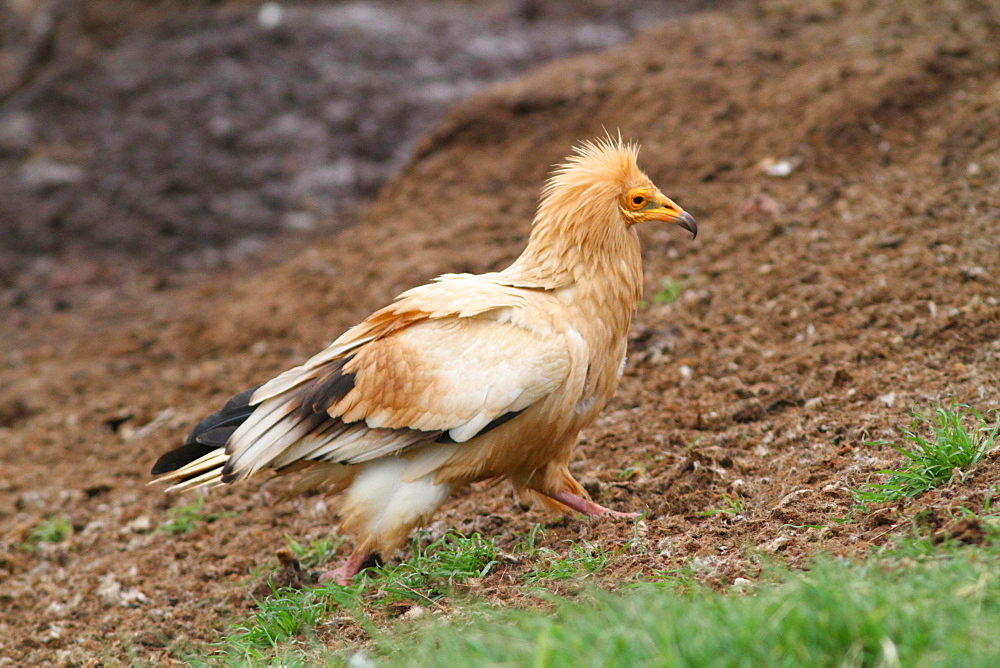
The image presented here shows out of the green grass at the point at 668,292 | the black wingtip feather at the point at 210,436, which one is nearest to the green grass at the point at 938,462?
the black wingtip feather at the point at 210,436

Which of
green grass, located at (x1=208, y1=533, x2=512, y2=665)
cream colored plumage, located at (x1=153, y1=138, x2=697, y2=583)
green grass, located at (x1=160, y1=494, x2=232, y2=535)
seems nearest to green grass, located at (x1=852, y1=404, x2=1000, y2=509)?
Result: cream colored plumage, located at (x1=153, y1=138, x2=697, y2=583)

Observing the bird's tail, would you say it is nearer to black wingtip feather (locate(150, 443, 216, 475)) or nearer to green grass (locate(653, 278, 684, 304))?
black wingtip feather (locate(150, 443, 216, 475))

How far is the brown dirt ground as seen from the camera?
466 cm

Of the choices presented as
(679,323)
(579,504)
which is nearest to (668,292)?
(679,323)

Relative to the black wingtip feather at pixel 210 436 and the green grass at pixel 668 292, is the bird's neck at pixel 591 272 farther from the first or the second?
the green grass at pixel 668 292

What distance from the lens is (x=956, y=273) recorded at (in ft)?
19.2

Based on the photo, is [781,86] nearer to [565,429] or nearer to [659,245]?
[659,245]

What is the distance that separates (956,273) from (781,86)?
11.7ft

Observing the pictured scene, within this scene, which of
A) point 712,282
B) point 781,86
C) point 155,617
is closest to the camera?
point 155,617

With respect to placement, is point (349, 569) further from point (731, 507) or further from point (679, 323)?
point (679, 323)

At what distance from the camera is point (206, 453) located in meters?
4.71

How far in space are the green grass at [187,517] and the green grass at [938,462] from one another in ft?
12.4

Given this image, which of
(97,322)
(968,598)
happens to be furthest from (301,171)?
(968,598)

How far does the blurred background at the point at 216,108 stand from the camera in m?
11.2
